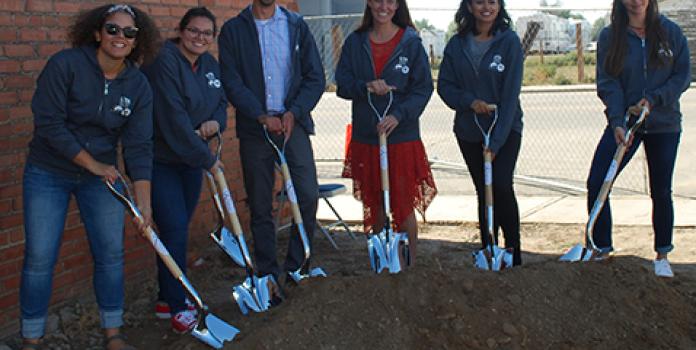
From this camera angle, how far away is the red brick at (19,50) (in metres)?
4.91

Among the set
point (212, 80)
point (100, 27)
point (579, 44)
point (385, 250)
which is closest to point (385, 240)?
point (385, 250)

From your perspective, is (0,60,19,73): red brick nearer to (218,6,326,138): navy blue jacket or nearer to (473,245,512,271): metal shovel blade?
(218,6,326,138): navy blue jacket

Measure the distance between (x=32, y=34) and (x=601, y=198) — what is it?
360 centimetres

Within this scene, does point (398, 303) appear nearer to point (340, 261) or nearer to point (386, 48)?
point (386, 48)

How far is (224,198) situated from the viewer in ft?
16.1

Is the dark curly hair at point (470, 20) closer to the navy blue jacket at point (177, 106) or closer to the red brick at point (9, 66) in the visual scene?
the navy blue jacket at point (177, 106)

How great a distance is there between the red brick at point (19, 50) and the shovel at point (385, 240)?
6.70 ft

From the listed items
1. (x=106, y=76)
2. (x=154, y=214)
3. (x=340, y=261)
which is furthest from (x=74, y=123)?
(x=340, y=261)

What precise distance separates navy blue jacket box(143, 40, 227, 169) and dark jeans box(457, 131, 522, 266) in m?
1.76

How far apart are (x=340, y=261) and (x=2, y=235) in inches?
104

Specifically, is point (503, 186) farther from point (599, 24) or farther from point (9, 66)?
point (599, 24)

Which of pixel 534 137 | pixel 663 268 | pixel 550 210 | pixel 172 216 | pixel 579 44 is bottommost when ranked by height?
pixel 534 137

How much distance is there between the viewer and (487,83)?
5457 millimetres

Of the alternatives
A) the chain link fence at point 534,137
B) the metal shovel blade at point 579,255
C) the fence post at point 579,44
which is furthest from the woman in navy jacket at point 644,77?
the fence post at point 579,44
